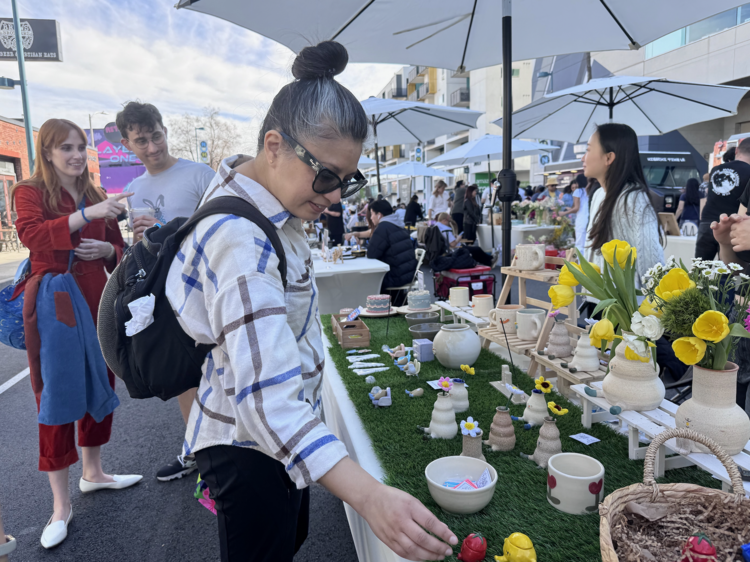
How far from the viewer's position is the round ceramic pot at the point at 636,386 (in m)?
1.33

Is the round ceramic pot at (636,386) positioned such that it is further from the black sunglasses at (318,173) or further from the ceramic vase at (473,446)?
the black sunglasses at (318,173)

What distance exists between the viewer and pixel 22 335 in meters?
2.10

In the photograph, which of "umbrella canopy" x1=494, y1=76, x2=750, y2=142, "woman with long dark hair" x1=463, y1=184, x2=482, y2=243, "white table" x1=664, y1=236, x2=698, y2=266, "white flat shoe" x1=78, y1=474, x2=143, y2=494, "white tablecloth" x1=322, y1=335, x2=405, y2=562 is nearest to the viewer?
"white tablecloth" x1=322, y1=335, x2=405, y2=562

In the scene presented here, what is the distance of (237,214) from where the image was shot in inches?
33.3

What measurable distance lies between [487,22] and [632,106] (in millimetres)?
3618

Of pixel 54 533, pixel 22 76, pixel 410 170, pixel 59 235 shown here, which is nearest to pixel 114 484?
pixel 54 533

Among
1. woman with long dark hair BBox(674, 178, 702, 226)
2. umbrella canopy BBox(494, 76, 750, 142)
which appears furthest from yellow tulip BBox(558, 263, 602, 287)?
woman with long dark hair BBox(674, 178, 702, 226)

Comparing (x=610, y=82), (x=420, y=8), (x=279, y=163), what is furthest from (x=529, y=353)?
(x=610, y=82)

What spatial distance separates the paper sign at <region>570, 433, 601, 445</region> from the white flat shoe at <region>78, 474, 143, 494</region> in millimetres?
2311

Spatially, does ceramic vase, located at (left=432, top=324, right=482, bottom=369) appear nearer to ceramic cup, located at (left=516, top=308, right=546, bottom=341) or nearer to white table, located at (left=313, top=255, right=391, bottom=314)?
ceramic cup, located at (left=516, top=308, right=546, bottom=341)

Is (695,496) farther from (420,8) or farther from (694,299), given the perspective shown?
(420,8)

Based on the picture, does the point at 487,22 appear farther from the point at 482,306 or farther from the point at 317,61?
the point at 317,61

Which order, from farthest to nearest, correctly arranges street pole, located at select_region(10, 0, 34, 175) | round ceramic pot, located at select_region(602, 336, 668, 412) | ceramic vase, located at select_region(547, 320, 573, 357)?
street pole, located at select_region(10, 0, 34, 175) < ceramic vase, located at select_region(547, 320, 573, 357) < round ceramic pot, located at select_region(602, 336, 668, 412)

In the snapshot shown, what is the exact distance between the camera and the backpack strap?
85 cm
